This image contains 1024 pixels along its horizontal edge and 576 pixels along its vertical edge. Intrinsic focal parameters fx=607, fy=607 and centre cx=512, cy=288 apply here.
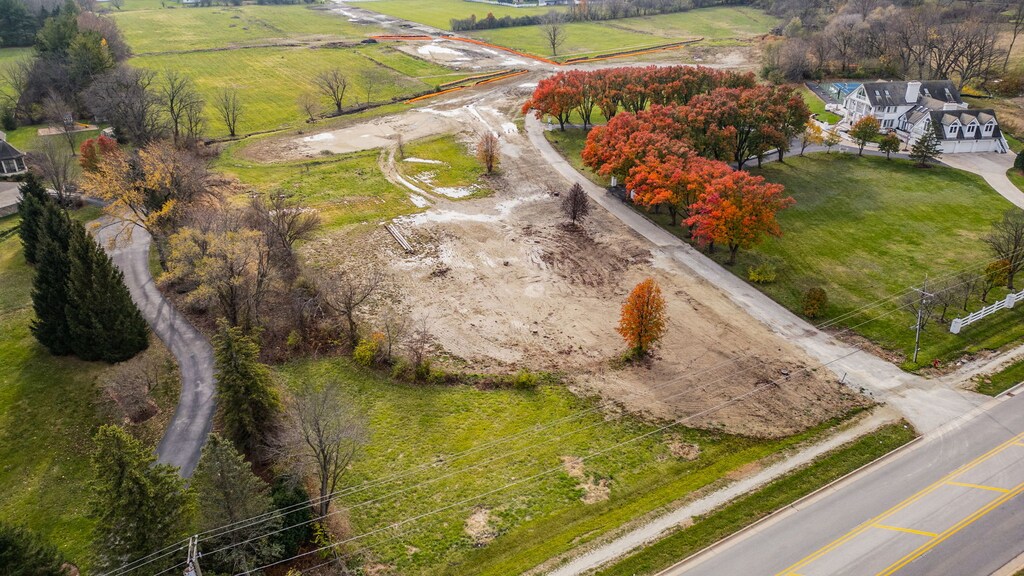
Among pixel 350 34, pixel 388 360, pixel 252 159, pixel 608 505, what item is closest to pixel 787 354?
pixel 608 505

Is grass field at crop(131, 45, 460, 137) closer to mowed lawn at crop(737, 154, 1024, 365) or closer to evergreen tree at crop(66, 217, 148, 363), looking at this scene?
evergreen tree at crop(66, 217, 148, 363)

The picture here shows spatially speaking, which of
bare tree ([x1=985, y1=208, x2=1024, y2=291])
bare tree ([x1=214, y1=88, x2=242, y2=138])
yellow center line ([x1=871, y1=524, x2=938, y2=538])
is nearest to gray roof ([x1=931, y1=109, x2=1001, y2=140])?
bare tree ([x1=985, y1=208, x2=1024, y2=291])

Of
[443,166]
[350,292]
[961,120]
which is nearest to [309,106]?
[443,166]

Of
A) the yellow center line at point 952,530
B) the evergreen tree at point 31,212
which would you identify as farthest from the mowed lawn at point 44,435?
the yellow center line at point 952,530

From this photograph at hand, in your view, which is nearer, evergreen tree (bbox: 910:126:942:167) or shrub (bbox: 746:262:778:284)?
shrub (bbox: 746:262:778:284)

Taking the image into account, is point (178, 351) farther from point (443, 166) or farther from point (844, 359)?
point (844, 359)

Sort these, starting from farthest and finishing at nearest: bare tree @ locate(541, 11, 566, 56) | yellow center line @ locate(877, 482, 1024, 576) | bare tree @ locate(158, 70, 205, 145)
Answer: bare tree @ locate(541, 11, 566, 56), bare tree @ locate(158, 70, 205, 145), yellow center line @ locate(877, 482, 1024, 576)
